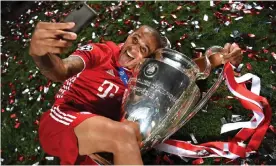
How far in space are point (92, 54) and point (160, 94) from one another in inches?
21.0

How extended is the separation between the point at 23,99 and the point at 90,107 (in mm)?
1207

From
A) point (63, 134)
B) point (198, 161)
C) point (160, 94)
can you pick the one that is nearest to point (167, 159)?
point (198, 161)

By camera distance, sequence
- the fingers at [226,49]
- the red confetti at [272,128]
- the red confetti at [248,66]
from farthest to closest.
→ the red confetti at [248,66]
the fingers at [226,49]
the red confetti at [272,128]

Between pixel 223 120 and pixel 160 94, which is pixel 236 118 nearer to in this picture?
pixel 223 120

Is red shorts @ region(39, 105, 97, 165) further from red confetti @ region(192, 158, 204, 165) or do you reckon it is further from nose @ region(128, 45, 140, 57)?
red confetti @ region(192, 158, 204, 165)

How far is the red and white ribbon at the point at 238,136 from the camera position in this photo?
7.00ft

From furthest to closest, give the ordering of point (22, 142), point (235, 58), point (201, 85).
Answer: point (22, 142)
point (201, 85)
point (235, 58)

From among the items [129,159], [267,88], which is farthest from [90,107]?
[267,88]

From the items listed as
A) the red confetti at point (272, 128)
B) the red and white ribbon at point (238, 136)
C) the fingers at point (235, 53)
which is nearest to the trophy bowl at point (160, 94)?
the red and white ribbon at point (238, 136)

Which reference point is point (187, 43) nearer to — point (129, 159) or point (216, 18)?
point (216, 18)

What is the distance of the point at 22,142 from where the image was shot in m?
2.84

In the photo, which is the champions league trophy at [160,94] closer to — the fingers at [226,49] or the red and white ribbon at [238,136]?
the red and white ribbon at [238,136]

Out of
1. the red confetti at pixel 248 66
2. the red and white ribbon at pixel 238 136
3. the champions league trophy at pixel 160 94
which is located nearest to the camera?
the champions league trophy at pixel 160 94

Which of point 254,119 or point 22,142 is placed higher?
point 254,119
